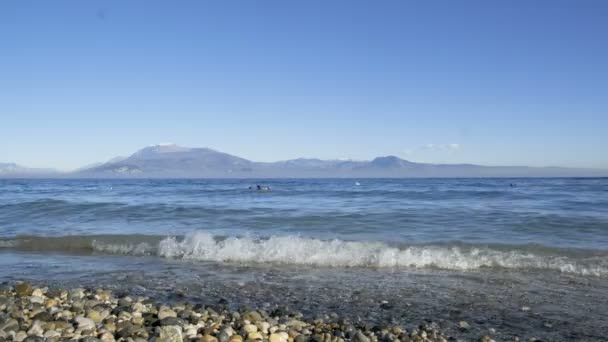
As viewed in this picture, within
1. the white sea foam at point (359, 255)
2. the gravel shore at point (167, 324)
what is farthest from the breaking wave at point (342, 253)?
the gravel shore at point (167, 324)

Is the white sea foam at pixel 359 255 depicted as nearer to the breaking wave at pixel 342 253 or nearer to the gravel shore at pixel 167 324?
the breaking wave at pixel 342 253

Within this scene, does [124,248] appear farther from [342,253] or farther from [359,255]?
[359,255]

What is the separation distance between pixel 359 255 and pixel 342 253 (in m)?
0.41

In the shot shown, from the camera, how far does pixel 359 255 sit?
11016mm

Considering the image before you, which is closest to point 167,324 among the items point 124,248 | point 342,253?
point 342,253

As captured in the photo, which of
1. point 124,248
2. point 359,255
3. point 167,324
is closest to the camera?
point 167,324

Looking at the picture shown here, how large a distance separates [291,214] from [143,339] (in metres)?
15.2

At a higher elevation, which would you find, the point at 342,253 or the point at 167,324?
the point at 167,324

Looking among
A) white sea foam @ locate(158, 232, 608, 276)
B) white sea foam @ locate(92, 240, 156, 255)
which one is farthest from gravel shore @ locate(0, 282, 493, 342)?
white sea foam @ locate(92, 240, 156, 255)

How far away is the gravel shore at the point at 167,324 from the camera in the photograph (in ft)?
17.4

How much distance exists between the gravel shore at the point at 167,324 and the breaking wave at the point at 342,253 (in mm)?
4331

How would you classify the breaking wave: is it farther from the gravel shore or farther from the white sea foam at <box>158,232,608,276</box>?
the gravel shore

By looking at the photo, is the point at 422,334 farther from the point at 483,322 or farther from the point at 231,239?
the point at 231,239

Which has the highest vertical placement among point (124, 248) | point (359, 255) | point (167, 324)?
point (167, 324)
